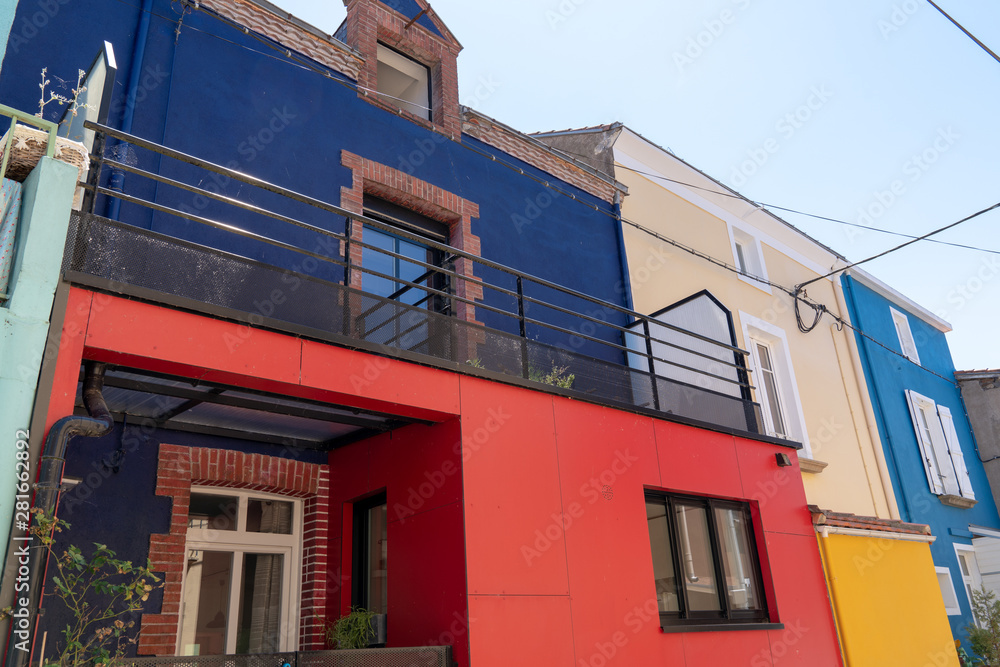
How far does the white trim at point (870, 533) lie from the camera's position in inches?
316

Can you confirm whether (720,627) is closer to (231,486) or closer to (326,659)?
(326,659)

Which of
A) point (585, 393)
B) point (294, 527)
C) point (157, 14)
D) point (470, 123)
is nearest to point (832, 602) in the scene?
point (585, 393)

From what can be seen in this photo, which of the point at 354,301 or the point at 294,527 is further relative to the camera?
the point at 294,527

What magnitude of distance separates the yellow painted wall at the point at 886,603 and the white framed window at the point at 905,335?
8114 mm

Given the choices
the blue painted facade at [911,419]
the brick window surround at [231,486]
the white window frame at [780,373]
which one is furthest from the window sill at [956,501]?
the brick window surround at [231,486]

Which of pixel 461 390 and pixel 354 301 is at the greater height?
pixel 354 301

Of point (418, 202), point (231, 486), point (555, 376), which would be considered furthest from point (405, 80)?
point (231, 486)

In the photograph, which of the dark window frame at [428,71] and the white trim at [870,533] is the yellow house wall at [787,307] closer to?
the white trim at [870,533]

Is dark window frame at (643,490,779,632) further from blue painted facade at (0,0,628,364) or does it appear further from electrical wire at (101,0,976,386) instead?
electrical wire at (101,0,976,386)

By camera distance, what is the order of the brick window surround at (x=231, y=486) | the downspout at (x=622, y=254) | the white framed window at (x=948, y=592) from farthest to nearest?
the white framed window at (x=948, y=592)
the downspout at (x=622, y=254)
the brick window surround at (x=231, y=486)

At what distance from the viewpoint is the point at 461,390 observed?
18.9 ft

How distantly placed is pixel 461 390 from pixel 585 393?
1.34 metres

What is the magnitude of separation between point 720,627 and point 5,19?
781 cm

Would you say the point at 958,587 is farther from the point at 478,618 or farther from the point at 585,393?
A: the point at 478,618
